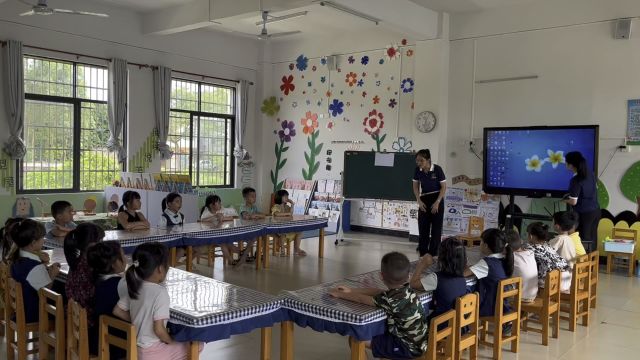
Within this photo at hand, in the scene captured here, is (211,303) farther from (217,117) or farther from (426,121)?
(217,117)

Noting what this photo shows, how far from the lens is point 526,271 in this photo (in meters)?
4.19

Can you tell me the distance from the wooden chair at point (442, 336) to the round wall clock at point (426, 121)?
6.11m

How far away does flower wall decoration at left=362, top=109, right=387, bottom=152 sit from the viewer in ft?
33.2

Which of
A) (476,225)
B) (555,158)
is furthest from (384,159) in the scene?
(555,158)

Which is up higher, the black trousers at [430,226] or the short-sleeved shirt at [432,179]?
the short-sleeved shirt at [432,179]

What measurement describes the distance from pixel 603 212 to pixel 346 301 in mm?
6002

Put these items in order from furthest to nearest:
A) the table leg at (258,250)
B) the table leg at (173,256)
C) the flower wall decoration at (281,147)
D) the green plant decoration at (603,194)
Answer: the flower wall decoration at (281,147) → the green plant decoration at (603,194) → the table leg at (258,250) → the table leg at (173,256)

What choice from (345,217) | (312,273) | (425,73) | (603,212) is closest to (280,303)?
(312,273)

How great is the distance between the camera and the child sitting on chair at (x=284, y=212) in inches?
283

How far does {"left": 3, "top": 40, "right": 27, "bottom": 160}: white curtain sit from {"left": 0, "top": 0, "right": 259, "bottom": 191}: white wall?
137 millimetres

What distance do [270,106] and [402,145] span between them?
10.6 ft

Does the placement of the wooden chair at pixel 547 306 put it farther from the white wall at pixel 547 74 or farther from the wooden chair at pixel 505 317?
the white wall at pixel 547 74

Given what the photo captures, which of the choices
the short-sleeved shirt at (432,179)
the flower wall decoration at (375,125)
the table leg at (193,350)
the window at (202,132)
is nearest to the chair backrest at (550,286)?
the table leg at (193,350)

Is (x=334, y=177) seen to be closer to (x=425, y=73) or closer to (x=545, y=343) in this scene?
(x=425, y=73)
